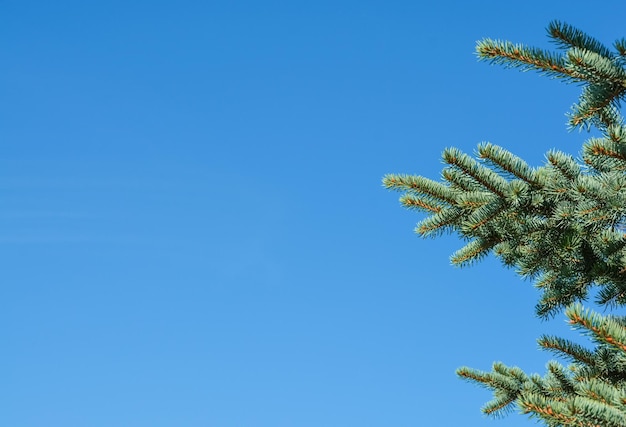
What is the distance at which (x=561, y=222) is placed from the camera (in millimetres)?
4445

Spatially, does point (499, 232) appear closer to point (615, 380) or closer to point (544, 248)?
point (544, 248)

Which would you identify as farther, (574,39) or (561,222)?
(561,222)

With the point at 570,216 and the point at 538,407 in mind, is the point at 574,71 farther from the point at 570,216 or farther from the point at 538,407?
the point at 538,407

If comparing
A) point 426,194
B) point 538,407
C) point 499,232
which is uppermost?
point 426,194

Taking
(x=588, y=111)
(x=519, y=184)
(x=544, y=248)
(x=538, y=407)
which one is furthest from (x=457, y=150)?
(x=538, y=407)

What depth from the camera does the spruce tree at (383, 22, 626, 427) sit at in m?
3.08

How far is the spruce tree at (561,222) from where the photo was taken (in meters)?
3.08

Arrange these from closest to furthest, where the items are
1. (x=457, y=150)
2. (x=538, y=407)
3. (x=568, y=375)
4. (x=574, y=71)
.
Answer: (x=538, y=407) → (x=574, y=71) → (x=457, y=150) → (x=568, y=375)

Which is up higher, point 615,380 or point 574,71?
point 574,71

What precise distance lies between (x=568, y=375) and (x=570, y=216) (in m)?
1.16

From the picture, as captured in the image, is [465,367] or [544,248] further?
[544,248]

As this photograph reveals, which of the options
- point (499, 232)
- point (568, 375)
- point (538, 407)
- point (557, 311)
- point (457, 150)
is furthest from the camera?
point (557, 311)

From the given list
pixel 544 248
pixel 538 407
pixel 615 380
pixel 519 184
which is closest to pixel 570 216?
pixel 519 184

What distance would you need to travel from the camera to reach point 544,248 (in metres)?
4.96
